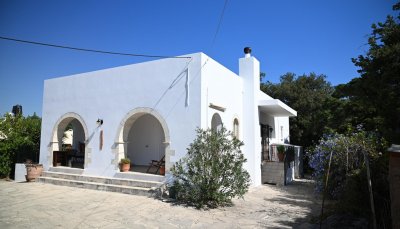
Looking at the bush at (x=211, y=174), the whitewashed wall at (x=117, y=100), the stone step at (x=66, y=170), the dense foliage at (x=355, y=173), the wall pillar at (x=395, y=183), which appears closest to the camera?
the wall pillar at (x=395, y=183)

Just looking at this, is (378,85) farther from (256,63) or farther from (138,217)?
(138,217)

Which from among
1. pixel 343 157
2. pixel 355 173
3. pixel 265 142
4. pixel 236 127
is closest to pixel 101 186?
pixel 236 127

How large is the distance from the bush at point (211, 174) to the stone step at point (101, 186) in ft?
3.86

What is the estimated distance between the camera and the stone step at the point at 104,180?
896 centimetres

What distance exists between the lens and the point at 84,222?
605 cm

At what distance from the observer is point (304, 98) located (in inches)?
867

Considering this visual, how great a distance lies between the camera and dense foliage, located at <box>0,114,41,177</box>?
41.2 feet

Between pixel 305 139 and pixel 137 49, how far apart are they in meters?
16.3

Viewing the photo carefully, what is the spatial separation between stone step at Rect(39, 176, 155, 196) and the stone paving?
263 mm

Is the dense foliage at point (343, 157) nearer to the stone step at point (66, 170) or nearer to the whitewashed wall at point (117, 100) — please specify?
the whitewashed wall at point (117, 100)

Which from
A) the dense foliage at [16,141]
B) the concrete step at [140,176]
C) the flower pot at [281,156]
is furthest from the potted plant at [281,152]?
the dense foliage at [16,141]

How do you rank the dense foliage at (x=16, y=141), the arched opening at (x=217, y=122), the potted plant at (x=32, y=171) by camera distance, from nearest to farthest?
the arched opening at (x=217, y=122), the potted plant at (x=32, y=171), the dense foliage at (x=16, y=141)

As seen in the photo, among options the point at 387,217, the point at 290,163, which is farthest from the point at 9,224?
the point at 290,163

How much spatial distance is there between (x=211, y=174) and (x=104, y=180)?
4432 millimetres
